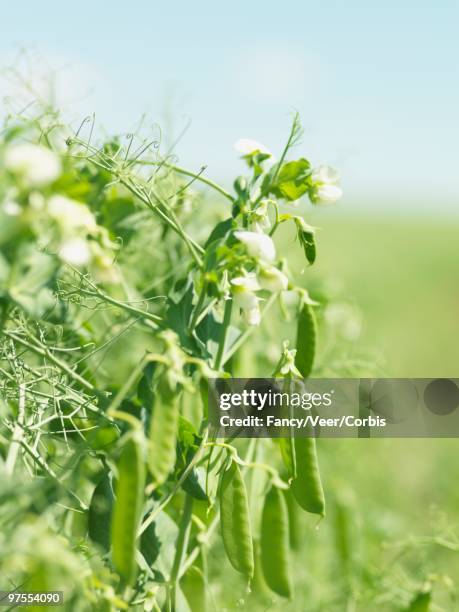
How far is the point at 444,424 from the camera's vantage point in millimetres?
1462

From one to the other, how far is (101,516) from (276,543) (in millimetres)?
279

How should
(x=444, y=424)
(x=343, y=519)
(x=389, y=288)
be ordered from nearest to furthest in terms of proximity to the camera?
1. (x=444, y=424)
2. (x=343, y=519)
3. (x=389, y=288)

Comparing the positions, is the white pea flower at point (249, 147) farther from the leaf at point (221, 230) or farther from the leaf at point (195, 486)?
the leaf at point (195, 486)

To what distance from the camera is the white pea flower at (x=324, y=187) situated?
110 centimetres

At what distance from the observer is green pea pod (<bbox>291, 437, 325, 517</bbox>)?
1096 millimetres

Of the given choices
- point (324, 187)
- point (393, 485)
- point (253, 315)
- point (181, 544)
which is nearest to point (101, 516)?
point (181, 544)

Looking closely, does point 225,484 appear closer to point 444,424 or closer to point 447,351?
point 444,424

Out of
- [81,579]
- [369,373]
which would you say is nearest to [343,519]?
[369,373]

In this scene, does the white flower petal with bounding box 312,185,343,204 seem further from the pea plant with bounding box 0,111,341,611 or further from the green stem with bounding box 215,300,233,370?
the green stem with bounding box 215,300,233,370

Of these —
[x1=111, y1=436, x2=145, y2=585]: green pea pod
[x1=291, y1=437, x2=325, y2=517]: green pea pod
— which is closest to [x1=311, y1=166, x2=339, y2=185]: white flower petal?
[x1=291, y1=437, x2=325, y2=517]: green pea pod

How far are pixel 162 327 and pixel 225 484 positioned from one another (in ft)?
0.78

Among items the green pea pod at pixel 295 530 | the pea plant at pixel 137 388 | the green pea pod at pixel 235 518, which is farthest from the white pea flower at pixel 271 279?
the green pea pod at pixel 295 530

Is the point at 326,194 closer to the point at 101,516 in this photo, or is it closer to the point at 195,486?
the point at 195,486

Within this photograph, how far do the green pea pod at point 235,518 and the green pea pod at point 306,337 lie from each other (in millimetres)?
221
